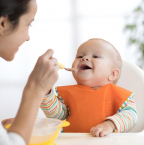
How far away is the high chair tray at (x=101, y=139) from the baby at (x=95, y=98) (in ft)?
0.40

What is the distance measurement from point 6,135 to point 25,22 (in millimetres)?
493

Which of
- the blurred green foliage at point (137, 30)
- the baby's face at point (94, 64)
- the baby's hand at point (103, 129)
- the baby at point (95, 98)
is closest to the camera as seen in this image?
the baby's hand at point (103, 129)

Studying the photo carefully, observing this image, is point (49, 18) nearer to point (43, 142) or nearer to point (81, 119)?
point (81, 119)

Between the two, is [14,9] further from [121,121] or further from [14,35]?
[121,121]

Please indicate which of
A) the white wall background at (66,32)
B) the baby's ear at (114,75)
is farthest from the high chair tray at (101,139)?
the white wall background at (66,32)

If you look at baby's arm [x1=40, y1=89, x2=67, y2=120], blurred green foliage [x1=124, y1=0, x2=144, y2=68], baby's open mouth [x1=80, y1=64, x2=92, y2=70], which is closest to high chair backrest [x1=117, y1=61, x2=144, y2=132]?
baby's open mouth [x1=80, y1=64, x2=92, y2=70]

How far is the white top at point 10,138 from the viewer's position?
2.24 ft

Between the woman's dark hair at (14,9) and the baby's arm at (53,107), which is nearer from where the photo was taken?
the woman's dark hair at (14,9)

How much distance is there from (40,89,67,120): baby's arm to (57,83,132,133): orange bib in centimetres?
5

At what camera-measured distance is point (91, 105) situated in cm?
130

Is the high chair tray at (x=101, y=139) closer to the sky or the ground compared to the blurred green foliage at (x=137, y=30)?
closer to the ground

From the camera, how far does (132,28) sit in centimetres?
358

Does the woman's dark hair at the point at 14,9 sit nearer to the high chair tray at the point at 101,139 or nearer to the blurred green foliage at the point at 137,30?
the high chair tray at the point at 101,139

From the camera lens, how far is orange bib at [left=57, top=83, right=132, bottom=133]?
128 cm
